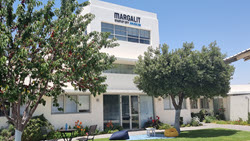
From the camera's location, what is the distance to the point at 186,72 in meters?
14.5

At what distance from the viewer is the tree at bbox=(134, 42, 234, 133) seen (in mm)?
14531

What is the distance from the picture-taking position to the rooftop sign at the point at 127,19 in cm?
2036

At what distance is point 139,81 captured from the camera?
1644 cm

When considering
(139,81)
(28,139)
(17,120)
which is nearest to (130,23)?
(139,81)

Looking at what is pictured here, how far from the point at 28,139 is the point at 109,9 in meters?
11.9

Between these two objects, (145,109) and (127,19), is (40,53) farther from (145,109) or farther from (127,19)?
(127,19)

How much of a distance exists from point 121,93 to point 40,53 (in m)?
12.7

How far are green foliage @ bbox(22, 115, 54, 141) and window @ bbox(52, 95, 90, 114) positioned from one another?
1.41 m

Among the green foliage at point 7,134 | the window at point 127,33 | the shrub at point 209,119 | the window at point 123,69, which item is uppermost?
the window at point 127,33

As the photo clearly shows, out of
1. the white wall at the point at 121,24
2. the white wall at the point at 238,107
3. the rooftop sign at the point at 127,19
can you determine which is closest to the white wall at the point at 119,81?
the white wall at the point at 121,24

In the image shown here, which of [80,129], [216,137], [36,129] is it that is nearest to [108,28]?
[80,129]

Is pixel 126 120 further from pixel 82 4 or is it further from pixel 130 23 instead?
pixel 82 4

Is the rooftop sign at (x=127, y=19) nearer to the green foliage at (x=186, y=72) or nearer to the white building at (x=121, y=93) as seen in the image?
the white building at (x=121, y=93)

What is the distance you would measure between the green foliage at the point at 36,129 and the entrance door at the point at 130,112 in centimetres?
613
